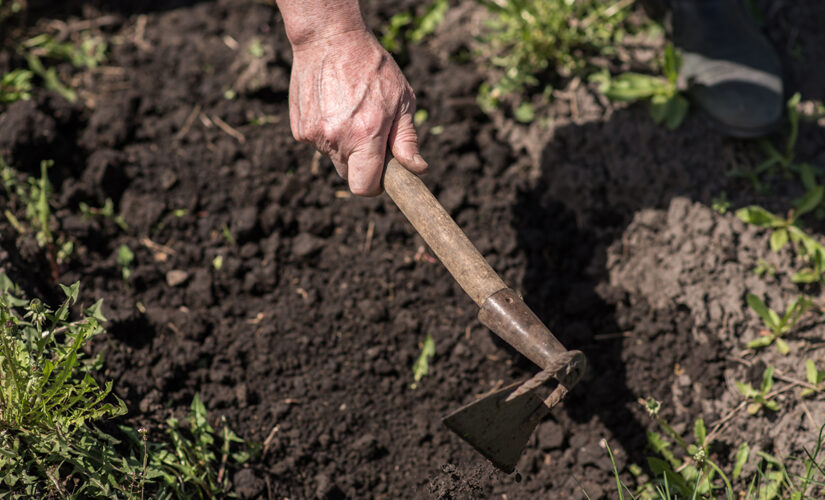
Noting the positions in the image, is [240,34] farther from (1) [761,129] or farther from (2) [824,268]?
(2) [824,268]

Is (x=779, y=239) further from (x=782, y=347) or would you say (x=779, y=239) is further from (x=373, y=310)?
(x=373, y=310)

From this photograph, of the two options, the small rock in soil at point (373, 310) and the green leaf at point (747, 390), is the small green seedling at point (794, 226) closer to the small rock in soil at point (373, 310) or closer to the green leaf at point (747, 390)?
the green leaf at point (747, 390)

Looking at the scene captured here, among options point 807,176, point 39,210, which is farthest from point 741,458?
point 39,210

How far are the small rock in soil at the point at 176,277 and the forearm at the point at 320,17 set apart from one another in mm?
1233

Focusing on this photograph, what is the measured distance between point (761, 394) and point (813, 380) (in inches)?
7.4

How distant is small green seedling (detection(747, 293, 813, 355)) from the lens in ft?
8.01

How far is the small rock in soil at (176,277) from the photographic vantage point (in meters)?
2.65

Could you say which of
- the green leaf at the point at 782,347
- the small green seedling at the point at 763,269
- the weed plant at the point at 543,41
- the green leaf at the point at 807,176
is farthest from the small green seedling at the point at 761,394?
the weed plant at the point at 543,41

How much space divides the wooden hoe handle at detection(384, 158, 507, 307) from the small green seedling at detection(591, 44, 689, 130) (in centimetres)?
151

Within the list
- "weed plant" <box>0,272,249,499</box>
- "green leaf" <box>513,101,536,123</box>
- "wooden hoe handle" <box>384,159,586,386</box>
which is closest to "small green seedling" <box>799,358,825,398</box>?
"wooden hoe handle" <box>384,159,586,386</box>

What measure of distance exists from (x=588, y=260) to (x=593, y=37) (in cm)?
123

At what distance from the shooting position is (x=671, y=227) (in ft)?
9.03

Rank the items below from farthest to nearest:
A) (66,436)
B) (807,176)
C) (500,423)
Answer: (807,176) → (66,436) → (500,423)

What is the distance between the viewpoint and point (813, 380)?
2.34 meters
